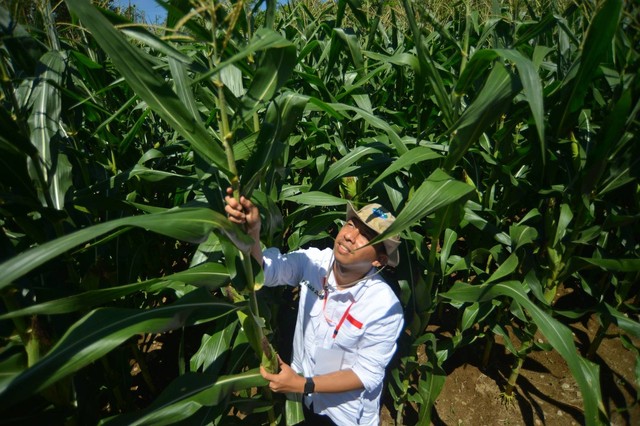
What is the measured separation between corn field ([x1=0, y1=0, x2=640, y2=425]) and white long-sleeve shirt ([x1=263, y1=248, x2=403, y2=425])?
0.17 meters

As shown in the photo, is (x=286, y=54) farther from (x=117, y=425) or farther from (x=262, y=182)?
(x=117, y=425)

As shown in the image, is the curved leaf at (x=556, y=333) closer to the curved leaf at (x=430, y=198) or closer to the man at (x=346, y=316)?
the man at (x=346, y=316)

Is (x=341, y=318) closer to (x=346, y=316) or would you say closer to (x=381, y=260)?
(x=346, y=316)

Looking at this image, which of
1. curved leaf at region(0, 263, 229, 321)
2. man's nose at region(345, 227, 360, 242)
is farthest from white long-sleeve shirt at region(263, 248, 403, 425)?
curved leaf at region(0, 263, 229, 321)

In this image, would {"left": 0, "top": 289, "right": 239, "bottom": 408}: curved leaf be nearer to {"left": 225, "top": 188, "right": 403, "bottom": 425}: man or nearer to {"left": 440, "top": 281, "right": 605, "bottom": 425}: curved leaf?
{"left": 225, "top": 188, "right": 403, "bottom": 425}: man

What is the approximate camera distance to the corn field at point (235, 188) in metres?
0.97

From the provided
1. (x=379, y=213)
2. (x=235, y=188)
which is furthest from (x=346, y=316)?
(x=235, y=188)

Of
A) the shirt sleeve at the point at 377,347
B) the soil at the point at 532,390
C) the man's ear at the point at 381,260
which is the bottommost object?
the soil at the point at 532,390

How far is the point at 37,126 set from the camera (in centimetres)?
129

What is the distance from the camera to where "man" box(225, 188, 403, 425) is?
156 centimetres

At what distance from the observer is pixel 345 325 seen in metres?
1.68

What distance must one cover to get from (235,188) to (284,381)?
2.79 ft

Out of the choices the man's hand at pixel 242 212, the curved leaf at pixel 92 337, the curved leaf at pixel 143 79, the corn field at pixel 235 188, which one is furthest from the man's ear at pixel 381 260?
the curved leaf at pixel 143 79

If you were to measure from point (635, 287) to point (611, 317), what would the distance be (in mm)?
1607
